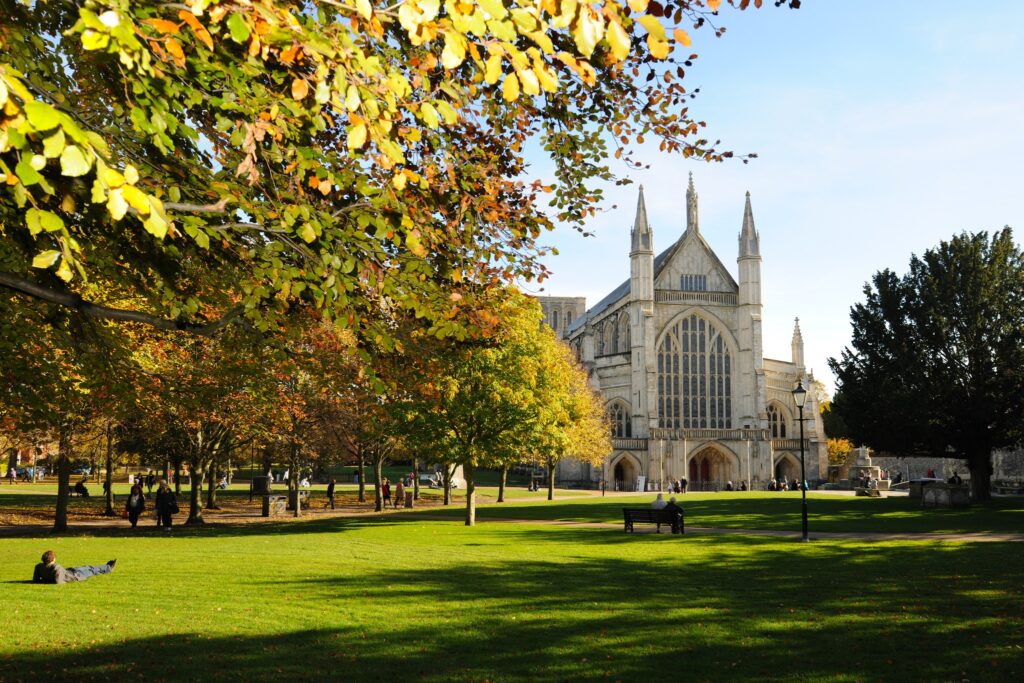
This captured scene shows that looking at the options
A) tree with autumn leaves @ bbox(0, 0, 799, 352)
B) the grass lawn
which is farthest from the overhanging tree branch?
the grass lawn

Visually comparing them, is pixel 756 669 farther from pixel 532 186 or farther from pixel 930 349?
pixel 930 349

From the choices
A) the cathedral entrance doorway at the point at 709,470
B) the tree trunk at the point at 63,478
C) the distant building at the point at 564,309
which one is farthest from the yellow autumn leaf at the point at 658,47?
the distant building at the point at 564,309

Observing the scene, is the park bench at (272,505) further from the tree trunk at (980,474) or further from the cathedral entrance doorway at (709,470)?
the cathedral entrance doorway at (709,470)

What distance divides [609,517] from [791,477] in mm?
41681

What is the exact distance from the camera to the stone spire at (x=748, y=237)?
6844cm

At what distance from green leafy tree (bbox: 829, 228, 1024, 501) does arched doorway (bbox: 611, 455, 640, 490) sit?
27253mm

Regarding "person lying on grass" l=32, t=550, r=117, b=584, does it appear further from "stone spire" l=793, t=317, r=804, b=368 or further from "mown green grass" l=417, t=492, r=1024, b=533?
"stone spire" l=793, t=317, r=804, b=368

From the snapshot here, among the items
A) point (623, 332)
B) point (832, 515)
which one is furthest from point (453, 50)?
point (623, 332)

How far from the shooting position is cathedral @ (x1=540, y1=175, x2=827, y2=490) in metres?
64.5

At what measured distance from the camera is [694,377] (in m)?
68.2

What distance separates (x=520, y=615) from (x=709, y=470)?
5851cm

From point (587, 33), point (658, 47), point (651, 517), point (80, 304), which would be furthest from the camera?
point (651, 517)

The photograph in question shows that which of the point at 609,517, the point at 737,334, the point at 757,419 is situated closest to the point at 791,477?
the point at 757,419

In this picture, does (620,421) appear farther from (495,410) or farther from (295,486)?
(495,410)
